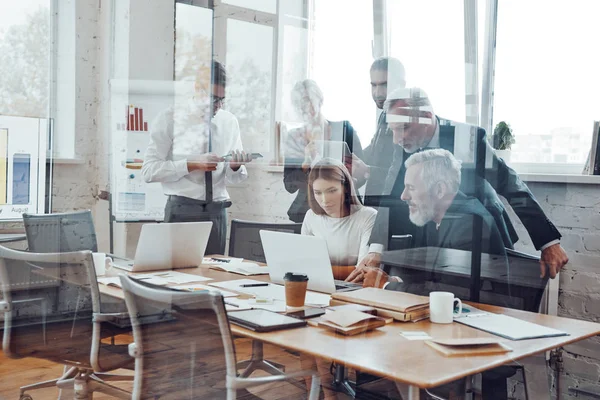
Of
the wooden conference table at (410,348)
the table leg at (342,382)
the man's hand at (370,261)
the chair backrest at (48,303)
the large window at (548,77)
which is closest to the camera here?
the wooden conference table at (410,348)

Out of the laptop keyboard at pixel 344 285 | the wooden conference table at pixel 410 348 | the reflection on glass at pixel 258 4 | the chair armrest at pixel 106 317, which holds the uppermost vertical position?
the reflection on glass at pixel 258 4

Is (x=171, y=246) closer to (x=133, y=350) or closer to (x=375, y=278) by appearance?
(x=133, y=350)

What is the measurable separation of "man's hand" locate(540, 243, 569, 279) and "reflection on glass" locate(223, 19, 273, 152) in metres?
0.90

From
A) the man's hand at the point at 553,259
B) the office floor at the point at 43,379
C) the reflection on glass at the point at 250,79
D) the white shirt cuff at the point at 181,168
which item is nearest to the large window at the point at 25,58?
the white shirt cuff at the point at 181,168

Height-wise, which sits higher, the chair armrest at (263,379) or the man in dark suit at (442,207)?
the man in dark suit at (442,207)

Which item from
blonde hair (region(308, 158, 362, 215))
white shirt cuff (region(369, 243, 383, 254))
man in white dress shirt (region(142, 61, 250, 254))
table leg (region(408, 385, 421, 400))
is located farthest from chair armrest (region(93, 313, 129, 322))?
table leg (region(408, 385, 421, 400))

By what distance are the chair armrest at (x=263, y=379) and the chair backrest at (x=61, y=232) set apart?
80cm

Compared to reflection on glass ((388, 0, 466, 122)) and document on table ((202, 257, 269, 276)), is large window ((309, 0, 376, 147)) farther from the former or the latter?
document on table ((202, 257, 269, 276))

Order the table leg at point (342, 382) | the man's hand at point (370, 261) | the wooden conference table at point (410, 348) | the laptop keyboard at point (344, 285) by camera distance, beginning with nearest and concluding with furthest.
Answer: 1. the wooden conference table at point (410, 348)
2. the table leg at point (342, 382)
3. the laptop keyboard at point (344, 285)
4. the man's hand at point (370, 261)

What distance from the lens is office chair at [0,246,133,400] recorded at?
208 cm

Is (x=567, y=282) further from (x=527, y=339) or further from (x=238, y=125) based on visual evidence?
(x=238, y=125)

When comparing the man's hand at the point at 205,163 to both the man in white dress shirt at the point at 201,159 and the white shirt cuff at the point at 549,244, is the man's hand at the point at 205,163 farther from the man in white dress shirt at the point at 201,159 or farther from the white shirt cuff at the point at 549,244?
the white shirt cuff at the point at 549,244

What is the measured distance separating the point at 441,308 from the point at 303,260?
49cm

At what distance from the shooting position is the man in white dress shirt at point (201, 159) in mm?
2068
